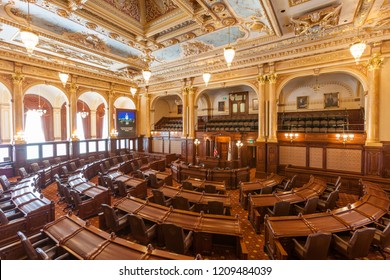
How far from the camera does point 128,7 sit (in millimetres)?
6273

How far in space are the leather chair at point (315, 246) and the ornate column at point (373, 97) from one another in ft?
22.3

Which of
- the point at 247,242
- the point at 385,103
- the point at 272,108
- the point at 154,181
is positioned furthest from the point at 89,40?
the point at 385,103

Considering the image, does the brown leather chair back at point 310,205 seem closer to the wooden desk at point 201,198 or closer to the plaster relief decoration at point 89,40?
the wooden desk at point 201,198

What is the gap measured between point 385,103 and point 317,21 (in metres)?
4.29

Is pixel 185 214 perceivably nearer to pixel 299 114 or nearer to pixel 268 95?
pixel 268 95

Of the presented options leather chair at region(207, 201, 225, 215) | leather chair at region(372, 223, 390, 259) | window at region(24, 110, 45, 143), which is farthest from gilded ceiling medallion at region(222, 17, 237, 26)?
window at region(24, 110, 45, 143)

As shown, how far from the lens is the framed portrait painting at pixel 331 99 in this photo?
11109 mm

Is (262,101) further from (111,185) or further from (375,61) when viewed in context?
(111,185)

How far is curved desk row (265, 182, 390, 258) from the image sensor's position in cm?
323

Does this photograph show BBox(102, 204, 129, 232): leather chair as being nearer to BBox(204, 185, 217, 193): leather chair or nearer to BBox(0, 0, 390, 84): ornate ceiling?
BBox(204, 185, 217, 193): leather chair

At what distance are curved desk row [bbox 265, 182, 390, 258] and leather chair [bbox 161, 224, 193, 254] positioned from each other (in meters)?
1.45

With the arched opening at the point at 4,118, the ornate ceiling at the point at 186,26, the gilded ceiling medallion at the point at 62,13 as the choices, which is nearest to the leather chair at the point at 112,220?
the ornate ceiling at the point at 186,26

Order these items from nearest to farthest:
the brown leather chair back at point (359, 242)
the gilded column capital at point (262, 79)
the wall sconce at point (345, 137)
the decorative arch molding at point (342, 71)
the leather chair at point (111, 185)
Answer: the brown leather chair back at point (359, 242), the leather chair at point (111, 185), the decorative arch molding at point (342, 71), the wall sconce at point (345, 137), the gilded column capital at point (262, 79)
